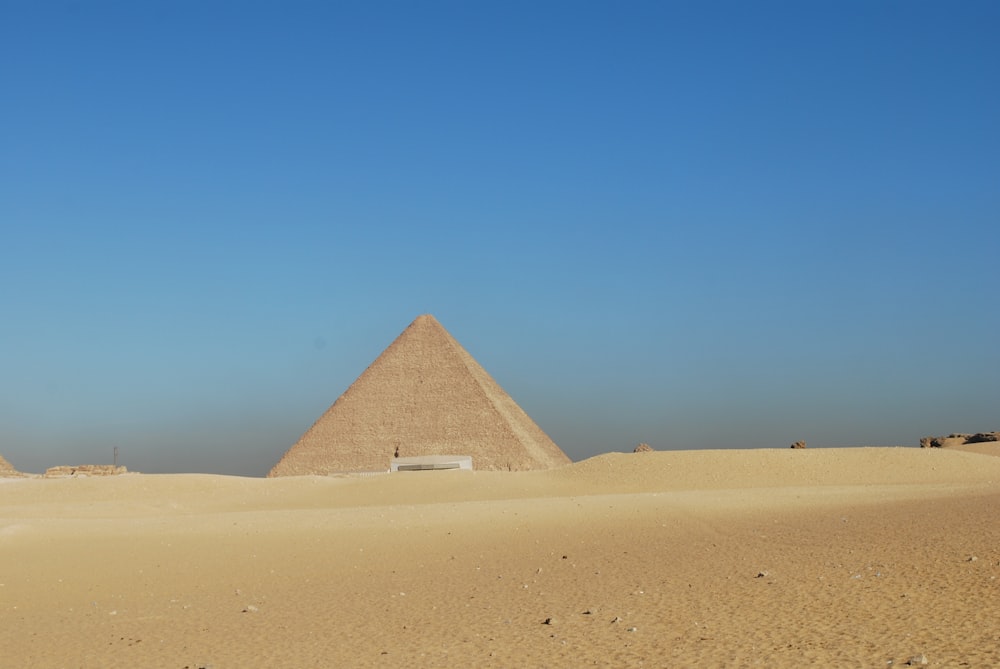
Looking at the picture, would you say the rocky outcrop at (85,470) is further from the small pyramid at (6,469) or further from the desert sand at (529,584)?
the desert sand at (529,584)

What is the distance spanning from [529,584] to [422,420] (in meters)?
38.4

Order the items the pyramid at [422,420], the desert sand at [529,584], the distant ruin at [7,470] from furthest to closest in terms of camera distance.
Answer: the pyramid at [422,420] < the distant ruin at [7,470] < the desert sand at [529,584]

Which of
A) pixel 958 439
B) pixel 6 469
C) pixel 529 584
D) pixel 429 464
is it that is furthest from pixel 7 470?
pixel 958 439

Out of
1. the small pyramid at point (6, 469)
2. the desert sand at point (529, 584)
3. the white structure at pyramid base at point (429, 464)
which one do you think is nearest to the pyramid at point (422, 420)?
the white structure at pyramid base at point (429, 464)

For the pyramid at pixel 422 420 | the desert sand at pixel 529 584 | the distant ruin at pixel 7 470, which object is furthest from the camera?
the pyramid at pixel 422 420

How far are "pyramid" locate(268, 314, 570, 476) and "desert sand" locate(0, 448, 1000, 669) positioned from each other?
2732 centimetres

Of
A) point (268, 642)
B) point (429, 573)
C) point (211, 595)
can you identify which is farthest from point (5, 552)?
point (268, 642)

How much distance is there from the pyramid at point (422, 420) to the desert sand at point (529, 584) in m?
27.3

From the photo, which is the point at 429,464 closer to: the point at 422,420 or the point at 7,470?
the point at 422,420

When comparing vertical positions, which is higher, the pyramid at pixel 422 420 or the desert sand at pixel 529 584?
the pyramid at pixel 422 420

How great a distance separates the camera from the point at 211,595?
8.98m

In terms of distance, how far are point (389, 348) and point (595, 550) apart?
41.6 m

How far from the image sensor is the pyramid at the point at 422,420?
4434 cm

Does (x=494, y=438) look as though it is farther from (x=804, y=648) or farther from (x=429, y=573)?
(x=804, y=648)
